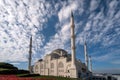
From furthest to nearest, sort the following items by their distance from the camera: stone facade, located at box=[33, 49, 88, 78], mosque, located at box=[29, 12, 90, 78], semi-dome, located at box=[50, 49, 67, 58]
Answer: semi-dome, located at box=[50, 49, 67, 58]
stone facade, located at box=[33, 49, 88, 78]
mosque, located at box=[29, 12, 90, 78]

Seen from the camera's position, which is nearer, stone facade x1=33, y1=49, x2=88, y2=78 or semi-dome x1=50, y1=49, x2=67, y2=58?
stone facade x1=33, y1=49, x2=88, y2=78

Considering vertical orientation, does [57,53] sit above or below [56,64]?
above

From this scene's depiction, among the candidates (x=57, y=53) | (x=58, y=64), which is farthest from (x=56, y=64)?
(x=57, y=53)

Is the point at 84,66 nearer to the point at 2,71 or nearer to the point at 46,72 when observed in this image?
the point at 46,72

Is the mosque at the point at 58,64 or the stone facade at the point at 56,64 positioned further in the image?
the stone facade at the point at 56,64

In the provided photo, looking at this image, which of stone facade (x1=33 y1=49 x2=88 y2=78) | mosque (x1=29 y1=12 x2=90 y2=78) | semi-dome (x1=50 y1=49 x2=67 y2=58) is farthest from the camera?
semi-dome (x1=50 y1=49 x2=67 y2=58)

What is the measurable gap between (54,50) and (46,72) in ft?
36.9

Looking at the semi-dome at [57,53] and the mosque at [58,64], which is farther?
the semi-dome at [57,53]

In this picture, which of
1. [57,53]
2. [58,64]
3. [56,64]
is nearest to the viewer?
[58,64]

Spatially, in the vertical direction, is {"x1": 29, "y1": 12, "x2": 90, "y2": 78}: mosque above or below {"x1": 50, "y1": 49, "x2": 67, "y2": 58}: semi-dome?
below

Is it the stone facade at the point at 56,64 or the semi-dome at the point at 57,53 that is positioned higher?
the semi-dome at the point at 57,53

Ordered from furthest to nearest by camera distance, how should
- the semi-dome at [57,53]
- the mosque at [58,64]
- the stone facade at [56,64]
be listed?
the semi-dome at [57,53]
the stone facade at [56,64]
the mosque at [58,64]

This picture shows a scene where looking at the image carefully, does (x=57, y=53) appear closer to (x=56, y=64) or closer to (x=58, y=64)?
(x=56, y=64)

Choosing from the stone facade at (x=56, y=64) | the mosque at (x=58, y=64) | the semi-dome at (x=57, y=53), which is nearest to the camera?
the mosque at (x=58, y=64)
